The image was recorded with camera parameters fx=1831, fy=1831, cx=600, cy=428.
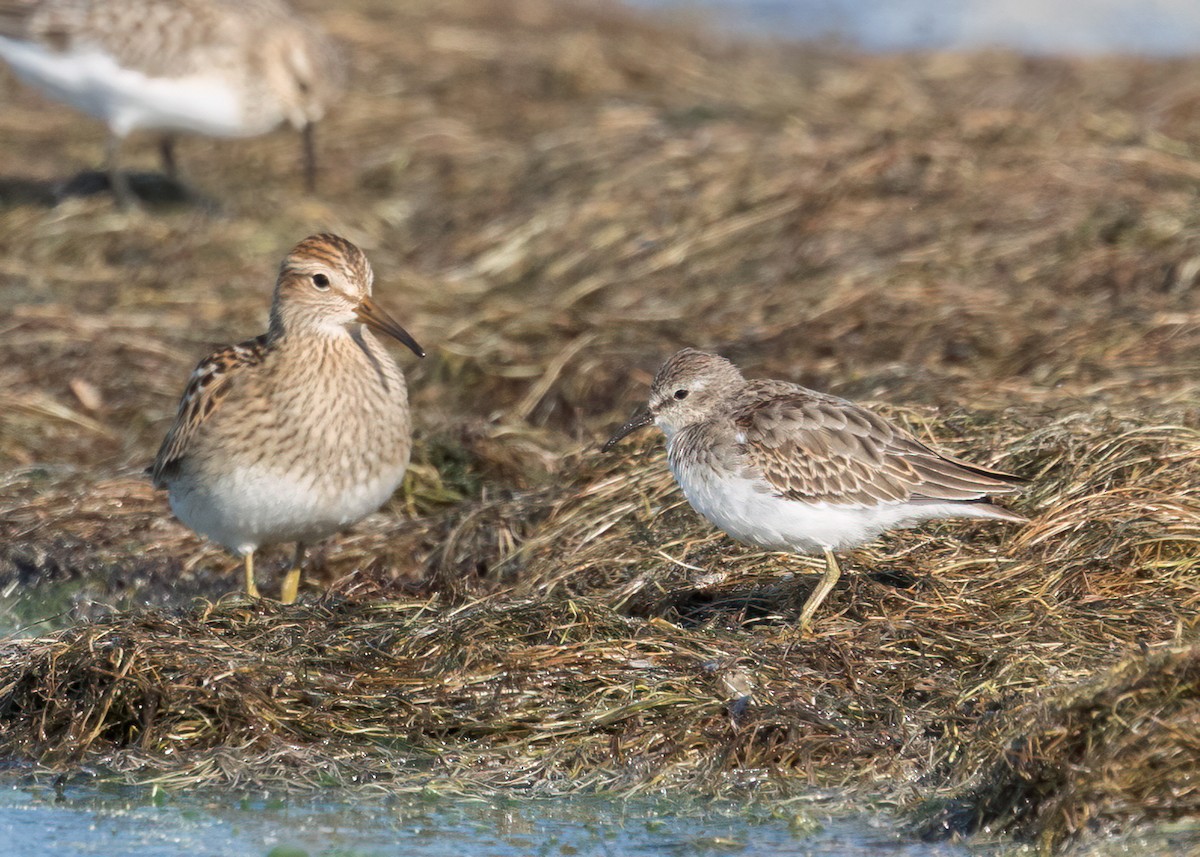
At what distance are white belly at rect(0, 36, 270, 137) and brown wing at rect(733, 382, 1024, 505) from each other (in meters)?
6.06

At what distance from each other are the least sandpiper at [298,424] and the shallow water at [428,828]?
150 cm

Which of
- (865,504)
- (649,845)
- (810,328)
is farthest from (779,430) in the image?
(810,328)

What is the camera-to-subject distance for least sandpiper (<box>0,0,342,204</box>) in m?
10.6

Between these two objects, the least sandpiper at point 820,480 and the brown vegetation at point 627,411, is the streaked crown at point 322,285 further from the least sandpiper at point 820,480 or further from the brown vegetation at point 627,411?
the least sandpiper at point 820,480

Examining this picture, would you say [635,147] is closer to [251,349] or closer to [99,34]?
[99,34]

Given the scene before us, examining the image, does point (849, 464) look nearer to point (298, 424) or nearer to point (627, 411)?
point (298, 424)

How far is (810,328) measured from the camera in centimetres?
815

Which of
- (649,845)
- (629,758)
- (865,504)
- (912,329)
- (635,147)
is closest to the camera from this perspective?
(649,845)

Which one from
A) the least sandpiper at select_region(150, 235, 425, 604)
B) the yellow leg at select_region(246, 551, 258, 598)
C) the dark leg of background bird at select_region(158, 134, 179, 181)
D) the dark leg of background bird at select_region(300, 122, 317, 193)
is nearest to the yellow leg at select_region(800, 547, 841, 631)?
the least sandpiper at select_region(150, 235, 425, 604)

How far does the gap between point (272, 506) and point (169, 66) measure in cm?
541

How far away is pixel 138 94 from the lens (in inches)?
415

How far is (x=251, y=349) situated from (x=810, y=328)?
110 inches

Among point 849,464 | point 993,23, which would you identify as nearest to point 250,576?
point 849,464

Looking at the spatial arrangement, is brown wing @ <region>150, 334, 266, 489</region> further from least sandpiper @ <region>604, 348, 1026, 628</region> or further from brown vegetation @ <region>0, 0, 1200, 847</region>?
least sandpiper @ <region>604, 348, 1026, 628</region>
